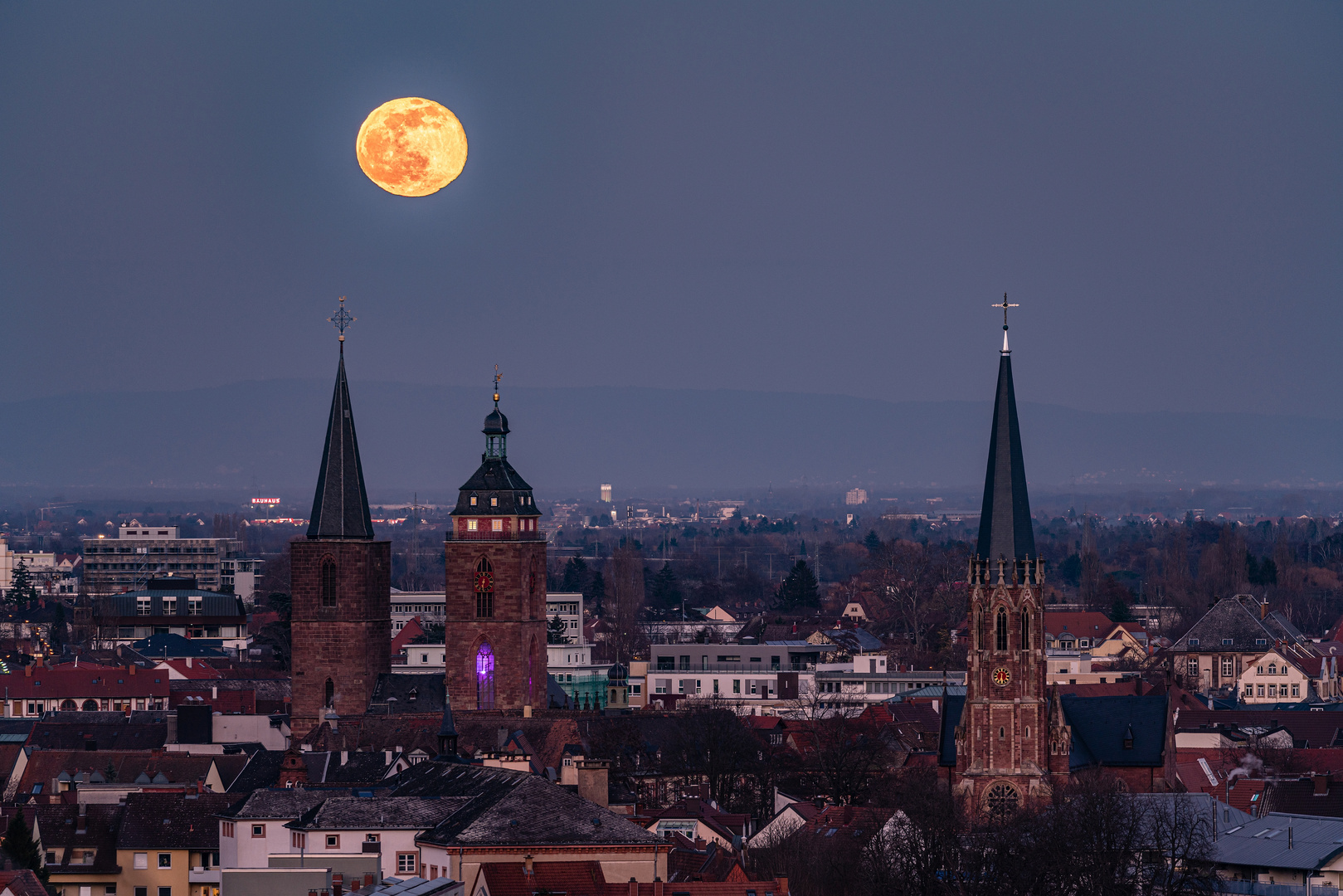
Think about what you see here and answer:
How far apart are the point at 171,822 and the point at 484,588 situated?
32.1m

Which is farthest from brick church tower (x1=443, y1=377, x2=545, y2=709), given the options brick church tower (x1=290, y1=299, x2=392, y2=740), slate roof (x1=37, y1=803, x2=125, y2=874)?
slate roof (x1=37, y1=803, x2=125, y2=874)

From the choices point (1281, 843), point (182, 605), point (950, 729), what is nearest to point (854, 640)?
point (182, 605)

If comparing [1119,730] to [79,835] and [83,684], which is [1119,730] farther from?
[83,684]

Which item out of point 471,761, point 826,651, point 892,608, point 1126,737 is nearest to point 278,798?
point 471,761

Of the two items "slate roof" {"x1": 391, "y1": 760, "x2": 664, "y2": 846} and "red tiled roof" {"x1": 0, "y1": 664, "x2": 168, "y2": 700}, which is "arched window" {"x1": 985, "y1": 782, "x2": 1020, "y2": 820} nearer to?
"slate roof" {"x1": 391, "y1": 760, "x2": 664, "y2": 846}

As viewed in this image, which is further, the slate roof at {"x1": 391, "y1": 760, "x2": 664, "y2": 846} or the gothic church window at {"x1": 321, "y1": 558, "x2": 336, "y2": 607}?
the gothic church window at {"x1": 321, "y1": 558, "x2": 336, "y2": 607}

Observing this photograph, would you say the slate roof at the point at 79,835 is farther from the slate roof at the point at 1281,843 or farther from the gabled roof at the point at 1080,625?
the gabled roof at the point at 1080,625

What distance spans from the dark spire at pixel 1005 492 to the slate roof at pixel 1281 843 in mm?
14325

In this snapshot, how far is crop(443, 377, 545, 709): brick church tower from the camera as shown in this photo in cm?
10631

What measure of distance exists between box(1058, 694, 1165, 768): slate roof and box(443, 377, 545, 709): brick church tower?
2497 cm

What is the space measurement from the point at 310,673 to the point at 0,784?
1431cm

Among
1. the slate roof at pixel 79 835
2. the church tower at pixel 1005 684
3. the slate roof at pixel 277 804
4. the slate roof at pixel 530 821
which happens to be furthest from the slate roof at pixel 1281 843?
the slate roof at pixel 79 835

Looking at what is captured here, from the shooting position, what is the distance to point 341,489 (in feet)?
353

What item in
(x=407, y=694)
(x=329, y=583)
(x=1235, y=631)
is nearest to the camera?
(x=407, y=694)
